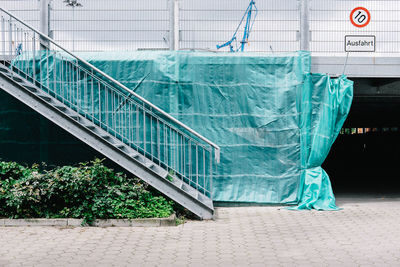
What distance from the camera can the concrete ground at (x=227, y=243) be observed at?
18.6ft

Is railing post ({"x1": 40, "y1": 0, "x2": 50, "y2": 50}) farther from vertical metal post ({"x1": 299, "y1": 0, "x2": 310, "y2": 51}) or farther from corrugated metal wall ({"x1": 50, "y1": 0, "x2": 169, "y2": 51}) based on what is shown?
vertical metal post ({"x1": 299, "y1": 0, "x2": 310, "y2": 51})

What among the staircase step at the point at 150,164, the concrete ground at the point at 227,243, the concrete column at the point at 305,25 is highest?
the concrete column at the point at 305,25

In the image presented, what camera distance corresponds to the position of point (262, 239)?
22.0 ft

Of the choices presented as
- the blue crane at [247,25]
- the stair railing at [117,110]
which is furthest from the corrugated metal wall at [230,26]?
the stair railing at [117,110]

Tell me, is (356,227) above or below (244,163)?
below

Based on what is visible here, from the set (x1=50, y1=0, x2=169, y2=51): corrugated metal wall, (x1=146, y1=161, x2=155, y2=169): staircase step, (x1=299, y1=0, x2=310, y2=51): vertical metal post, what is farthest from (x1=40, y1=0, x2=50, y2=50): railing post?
(x1=299, y1=0, x2=310, y2=51): vertical metal post

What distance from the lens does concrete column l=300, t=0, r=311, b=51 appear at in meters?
9.12

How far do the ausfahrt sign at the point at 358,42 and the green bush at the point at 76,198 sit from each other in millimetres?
4587

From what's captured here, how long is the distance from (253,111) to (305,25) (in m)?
2.02

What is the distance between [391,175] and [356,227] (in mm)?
9871

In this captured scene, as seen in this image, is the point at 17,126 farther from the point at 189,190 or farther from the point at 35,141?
the point at 189,190

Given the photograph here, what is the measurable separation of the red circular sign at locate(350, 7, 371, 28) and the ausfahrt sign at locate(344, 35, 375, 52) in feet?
0.75

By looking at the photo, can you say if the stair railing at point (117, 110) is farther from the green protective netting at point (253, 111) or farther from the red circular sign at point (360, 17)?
the red circular sign at point (360, 17)

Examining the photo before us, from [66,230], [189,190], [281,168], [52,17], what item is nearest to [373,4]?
[281,168]
